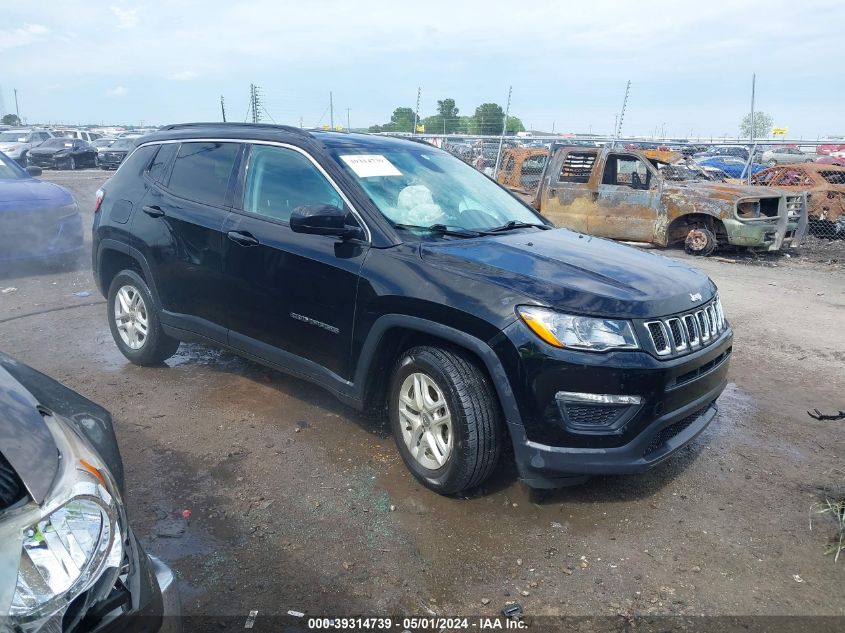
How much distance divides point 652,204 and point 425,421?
8962mm

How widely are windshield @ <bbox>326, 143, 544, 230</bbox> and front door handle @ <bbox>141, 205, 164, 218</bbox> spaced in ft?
5.07

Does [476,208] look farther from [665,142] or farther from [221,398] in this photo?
[665,142]

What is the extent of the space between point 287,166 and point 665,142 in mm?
12475

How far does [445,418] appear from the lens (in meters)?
3.25

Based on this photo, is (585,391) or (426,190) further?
(426,190)

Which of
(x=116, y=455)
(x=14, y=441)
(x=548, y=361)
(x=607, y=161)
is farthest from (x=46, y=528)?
(x=607, y=161)

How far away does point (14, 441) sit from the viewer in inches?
65.8

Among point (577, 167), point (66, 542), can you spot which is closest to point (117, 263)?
point (66, 542)

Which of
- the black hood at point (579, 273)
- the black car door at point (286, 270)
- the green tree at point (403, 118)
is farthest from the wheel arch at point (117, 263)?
the green tree at point (403, 118)

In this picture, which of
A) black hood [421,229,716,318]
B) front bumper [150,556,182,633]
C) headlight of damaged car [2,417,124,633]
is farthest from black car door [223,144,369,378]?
headlight of damaged car [2,417,124,633]

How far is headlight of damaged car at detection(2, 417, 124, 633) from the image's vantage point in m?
1.46

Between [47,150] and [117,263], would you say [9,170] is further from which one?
[47,150]

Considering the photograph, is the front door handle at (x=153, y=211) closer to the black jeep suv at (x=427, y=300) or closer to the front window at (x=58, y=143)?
the black jeep suv at (x=427, y=300)

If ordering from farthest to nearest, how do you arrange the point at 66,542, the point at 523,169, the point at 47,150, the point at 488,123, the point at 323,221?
the point at 47,150
the point at 488,123
the point at 523,169
the point at 323,221
the point at 66,542
